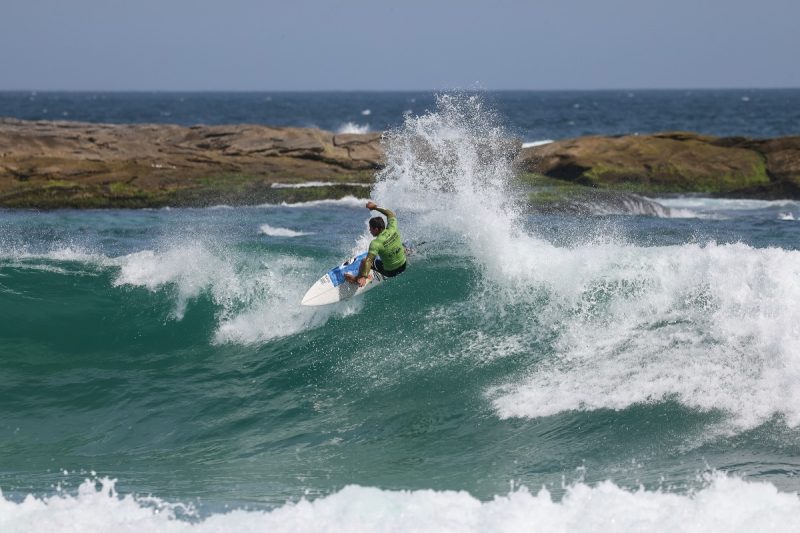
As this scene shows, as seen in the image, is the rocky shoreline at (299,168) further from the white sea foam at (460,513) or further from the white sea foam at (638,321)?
the white sea foam at (460,513)

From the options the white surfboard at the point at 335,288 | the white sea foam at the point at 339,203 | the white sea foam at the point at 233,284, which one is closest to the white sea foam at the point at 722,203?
the white sea foam at the point at 339,203

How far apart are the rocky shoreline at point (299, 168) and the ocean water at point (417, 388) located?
442 inches

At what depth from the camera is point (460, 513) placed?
8.93 meters

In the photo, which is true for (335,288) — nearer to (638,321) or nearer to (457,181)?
(638,321)

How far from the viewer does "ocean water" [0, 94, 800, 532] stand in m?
9.18

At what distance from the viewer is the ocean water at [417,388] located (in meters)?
9.18

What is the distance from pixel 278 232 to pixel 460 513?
1745 centimetres

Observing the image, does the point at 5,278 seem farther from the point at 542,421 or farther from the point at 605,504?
the point at 605,504

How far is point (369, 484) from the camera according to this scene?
1047cm

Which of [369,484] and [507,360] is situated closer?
[369,484]

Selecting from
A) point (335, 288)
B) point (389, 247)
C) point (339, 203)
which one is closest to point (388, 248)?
point (389, 247)

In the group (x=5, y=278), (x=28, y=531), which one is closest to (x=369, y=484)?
(x=28, y=531)

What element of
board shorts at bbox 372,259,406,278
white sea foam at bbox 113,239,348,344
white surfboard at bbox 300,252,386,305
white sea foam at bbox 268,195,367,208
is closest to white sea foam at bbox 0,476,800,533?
board shorts at bbox 372,259,406,278

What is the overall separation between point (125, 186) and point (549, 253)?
19.5 metres
